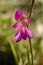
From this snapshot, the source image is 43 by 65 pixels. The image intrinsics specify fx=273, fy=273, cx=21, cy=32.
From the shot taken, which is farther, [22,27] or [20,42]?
[20,42]

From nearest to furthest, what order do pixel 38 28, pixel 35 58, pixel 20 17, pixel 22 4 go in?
pixel 20 17, pixel 35 58, pixel 38 28, pixel 22 4

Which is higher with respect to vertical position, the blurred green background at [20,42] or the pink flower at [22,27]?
the pink flower at [22,27]

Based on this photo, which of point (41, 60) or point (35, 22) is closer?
point (41, 60)

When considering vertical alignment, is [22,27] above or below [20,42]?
above

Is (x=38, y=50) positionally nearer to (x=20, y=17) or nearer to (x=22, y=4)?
(x=20, y=17)

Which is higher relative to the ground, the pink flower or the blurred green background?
the pink flower

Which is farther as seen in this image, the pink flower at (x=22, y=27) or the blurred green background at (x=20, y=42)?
the blurred green background at (x=20, y=42)

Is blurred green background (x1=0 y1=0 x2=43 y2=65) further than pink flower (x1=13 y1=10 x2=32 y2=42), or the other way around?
blurred green background (x1=0 y1=0 x2=43 y2=65)

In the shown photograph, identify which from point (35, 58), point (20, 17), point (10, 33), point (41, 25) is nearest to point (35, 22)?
point (41, 25)
